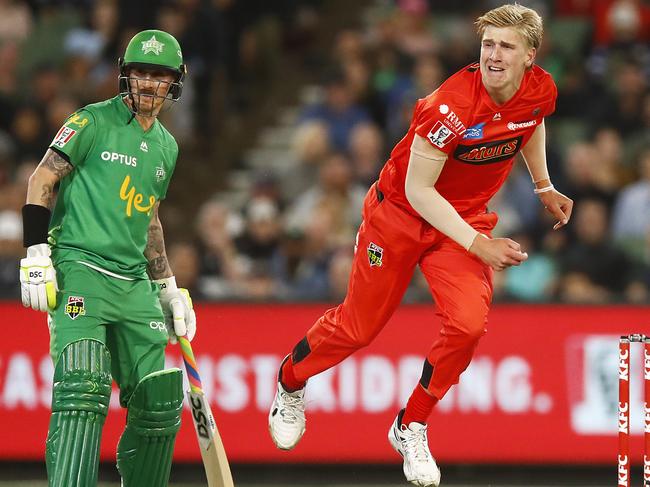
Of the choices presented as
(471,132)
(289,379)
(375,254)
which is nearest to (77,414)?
(289,379)

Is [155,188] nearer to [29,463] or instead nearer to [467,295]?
[467,295]

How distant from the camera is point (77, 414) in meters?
5.50

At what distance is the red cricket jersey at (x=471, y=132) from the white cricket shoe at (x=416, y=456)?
101 centimetres

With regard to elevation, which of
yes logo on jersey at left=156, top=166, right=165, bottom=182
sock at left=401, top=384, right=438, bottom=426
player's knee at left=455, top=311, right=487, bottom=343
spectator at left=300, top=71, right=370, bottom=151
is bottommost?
sock at left=401, top=384, right=438, bottom=426

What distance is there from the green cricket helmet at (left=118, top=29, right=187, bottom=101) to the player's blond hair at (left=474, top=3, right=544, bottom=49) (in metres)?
1.34

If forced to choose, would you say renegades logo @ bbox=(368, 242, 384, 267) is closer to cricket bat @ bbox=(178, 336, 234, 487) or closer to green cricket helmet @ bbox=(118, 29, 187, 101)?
cricket bat @ bbox=(178, 336, 234, 487)

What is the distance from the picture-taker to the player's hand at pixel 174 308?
6.25m

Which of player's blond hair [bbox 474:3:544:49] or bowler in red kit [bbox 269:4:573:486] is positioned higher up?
player's blond hair [bbox 474:3:544:49]

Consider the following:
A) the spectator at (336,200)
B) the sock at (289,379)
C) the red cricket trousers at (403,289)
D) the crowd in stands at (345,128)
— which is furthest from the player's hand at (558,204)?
the spectator at (336,200)

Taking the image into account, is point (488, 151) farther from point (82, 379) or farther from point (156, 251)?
point (82, 379)

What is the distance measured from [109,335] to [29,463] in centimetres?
275

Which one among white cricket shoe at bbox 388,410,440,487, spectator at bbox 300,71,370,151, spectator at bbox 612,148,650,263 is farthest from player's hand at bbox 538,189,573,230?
spectator at bbox 300,71,370,151

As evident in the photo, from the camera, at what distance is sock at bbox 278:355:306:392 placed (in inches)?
257

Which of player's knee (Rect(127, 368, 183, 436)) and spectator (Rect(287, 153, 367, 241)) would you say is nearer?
player's knee (Rect(127, 368, 183, 436))
